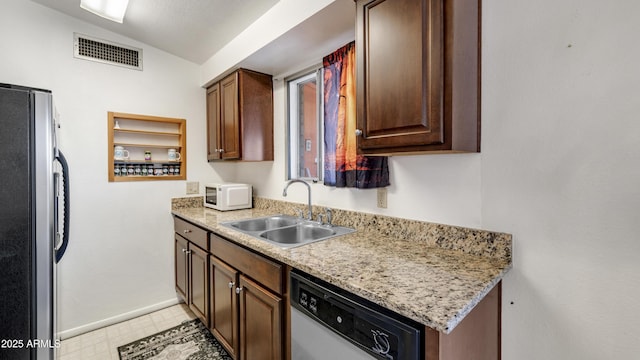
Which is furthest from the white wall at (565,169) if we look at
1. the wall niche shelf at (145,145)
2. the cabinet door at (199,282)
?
the wall niche shelf at (145,145)

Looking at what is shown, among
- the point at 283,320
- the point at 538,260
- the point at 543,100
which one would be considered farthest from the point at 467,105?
the point at 283,320

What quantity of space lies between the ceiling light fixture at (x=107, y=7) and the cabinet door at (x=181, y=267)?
5.74 feet

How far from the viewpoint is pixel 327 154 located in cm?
183

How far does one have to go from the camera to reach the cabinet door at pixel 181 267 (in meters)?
2.38

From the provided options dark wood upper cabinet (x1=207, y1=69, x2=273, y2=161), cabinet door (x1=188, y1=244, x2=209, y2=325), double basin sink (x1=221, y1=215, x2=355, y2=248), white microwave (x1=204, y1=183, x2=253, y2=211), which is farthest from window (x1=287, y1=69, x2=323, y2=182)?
cabinet door (x1=188, y1=244, x2=209, y2=325)

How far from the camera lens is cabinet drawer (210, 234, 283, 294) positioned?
1.32 metres

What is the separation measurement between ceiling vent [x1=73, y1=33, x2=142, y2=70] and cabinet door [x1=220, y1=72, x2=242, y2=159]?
0.76 meters

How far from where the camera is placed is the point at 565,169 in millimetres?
979

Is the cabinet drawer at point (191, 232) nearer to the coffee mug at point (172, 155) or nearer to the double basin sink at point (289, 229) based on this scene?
the double basin sink at point (289, 229)

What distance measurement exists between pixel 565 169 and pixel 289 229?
1.51m

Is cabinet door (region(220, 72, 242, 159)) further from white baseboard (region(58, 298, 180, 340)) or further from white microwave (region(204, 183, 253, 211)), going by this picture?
white baseboard (region(58, 298, 180, 340))

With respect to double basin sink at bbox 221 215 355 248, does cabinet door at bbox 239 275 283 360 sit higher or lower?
lower

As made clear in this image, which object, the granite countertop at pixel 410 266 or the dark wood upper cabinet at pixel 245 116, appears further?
the dark wood upper cabinet at pixel 245 116

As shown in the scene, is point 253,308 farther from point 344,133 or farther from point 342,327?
point 344,133
